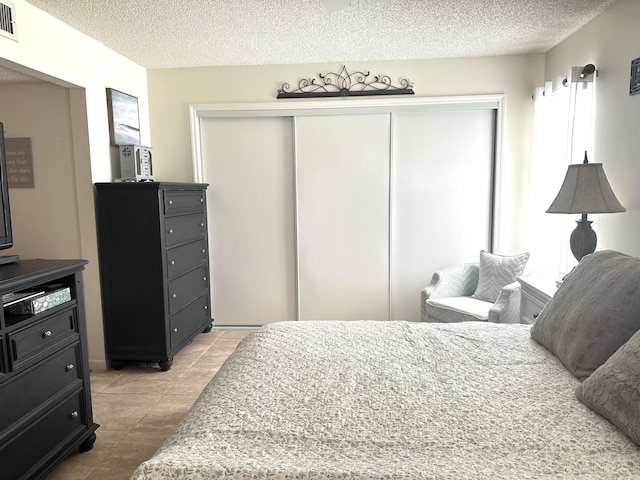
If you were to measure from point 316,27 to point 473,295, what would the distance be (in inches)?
91.9

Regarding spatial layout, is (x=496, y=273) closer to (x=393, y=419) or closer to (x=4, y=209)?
(x=393, y=419)

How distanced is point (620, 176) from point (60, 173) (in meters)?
3.62

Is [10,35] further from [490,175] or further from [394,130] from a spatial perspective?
[490,175]

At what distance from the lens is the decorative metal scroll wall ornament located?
405 cm

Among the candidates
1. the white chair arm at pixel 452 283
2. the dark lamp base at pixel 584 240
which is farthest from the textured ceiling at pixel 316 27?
the white chair arm at pixel 452 283

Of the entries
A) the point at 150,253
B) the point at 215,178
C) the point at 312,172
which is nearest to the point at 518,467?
the point at 150,253

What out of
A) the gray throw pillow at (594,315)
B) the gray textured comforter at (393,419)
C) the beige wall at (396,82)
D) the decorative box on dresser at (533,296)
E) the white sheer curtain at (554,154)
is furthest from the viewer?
the beige wall at (396,82)

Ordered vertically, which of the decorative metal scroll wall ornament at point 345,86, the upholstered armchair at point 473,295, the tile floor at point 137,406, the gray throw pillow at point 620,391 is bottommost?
the tile floor at point 137,406

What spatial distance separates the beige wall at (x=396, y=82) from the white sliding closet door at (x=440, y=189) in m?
0.15

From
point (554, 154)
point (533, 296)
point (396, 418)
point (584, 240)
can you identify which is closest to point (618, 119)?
point (584, 240)

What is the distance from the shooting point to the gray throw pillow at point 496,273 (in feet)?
11.7

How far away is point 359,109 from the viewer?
13.5ft

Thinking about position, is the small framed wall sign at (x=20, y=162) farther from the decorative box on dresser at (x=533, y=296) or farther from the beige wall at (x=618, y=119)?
the beige wall at (x=618, y=119)

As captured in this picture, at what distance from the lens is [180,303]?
12.0 ft
